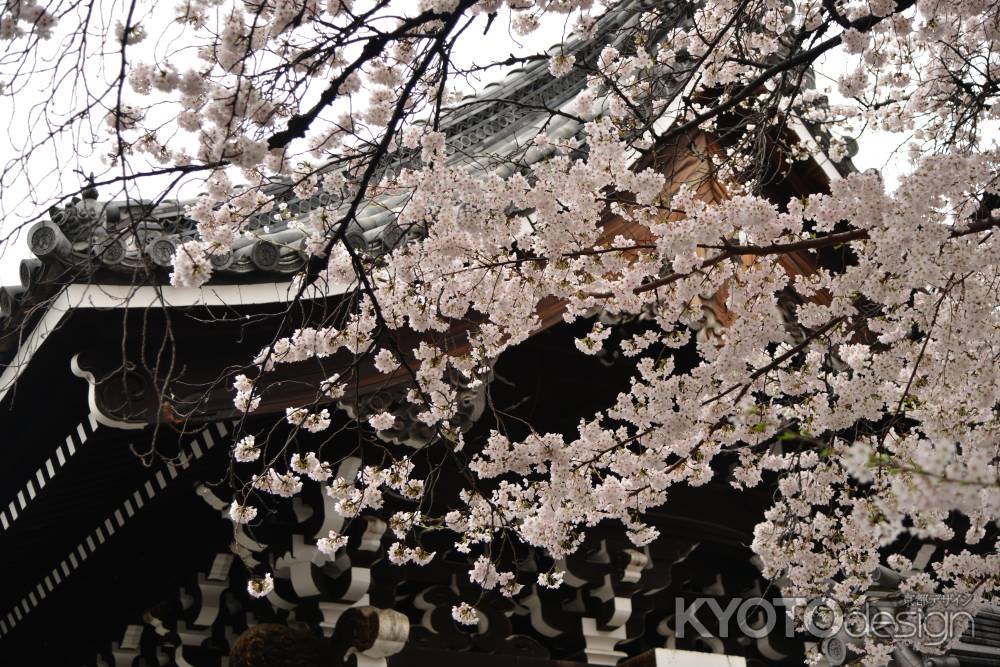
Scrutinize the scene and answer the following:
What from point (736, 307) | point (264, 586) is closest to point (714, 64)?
point (736, 307)

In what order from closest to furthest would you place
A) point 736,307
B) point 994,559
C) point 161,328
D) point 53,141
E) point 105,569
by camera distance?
point 53,141 → point 994,559 → point 736,307 → point 161,328 → point 105,569

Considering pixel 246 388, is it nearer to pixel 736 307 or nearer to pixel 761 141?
pixel 736 307

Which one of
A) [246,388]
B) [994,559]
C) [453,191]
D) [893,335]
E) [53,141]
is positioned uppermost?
[53,141]

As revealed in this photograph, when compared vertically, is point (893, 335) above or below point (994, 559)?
above

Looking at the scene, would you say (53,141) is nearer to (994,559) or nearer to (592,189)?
(592,189)

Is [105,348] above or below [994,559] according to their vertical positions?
above

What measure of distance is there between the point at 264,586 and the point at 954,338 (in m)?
2.75

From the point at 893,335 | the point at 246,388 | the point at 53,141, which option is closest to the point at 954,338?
the point at 893,335

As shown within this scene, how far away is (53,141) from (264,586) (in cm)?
206

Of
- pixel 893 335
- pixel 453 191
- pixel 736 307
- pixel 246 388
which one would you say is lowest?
pixel 893 335

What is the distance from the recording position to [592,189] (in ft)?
11.0

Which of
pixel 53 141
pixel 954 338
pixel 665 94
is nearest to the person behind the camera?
pixel 53 141

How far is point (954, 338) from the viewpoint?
10.6ft

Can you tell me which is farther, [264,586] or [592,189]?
[264,586]
